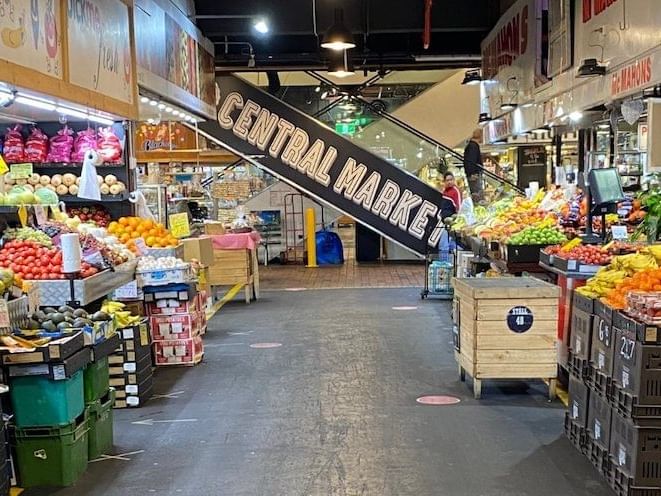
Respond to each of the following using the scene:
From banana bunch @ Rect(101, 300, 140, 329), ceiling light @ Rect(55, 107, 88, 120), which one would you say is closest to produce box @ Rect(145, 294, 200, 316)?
banana bunch @ Rect(101, 300, 140, 329)

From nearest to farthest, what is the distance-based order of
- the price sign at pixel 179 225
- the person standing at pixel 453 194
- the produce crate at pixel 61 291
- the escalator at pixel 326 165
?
the produce crate at pixel 61 291
the price sign at pixel 179 225
the person standing at pixel 453 194
the escalator at pixel 326 165

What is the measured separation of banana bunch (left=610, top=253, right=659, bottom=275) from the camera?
4691 millimetres

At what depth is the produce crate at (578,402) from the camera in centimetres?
477

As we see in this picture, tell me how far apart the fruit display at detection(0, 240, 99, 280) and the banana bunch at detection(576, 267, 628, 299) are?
350cm

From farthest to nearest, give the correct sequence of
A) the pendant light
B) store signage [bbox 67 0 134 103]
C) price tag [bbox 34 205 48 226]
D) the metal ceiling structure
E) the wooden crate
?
the pendant light < the metal ceiling structure < price tag [bbox 34 205 48 226] < the wooden crate < store signage [bbox 67 0 134 103]

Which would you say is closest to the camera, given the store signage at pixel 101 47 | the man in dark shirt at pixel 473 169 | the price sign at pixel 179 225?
the store signage at pixel 101 47

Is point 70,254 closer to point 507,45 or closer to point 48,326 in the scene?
point 48,326

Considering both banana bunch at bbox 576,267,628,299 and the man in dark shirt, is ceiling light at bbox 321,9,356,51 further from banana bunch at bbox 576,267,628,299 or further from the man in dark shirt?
banana bunch at bbox 576,267,628,299

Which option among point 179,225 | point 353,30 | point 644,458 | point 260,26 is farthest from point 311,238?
point 644,458

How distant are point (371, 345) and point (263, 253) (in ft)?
29.9

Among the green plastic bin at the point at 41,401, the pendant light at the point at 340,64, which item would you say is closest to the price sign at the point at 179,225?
the pendant light at the point at 340,64

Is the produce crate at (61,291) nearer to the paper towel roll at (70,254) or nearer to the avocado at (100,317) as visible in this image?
the paper towel roll at (70,254)

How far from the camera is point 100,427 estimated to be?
16.2ft

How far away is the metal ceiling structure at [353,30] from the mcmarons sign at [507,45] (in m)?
0.47
